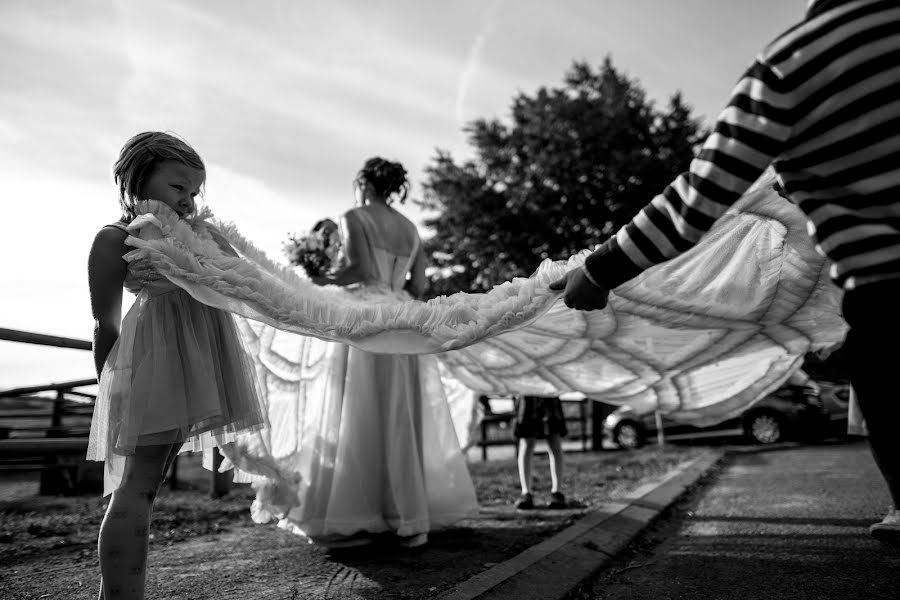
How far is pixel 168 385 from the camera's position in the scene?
6.91 ft

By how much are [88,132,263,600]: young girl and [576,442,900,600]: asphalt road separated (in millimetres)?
1725

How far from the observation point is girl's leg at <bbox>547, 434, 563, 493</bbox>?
519cm

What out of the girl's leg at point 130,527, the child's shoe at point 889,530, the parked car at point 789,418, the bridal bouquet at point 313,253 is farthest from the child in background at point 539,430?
the parked car at point 789,418

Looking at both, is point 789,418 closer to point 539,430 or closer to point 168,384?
point 539,430

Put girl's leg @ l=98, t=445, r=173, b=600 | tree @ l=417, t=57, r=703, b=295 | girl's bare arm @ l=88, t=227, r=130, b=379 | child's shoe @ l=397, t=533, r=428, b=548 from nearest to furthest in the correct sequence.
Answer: girl's leg @ l=98, t=445, r=173, b=600 < girl's bare arm @ l=88, t=227, r=130, b=379 < child's shoe @ l=397, t=533, r=428, b=548 < tree @ l=417, t=57, r=703, b=295

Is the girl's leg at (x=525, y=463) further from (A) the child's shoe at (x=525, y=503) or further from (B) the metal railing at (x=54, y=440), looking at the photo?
(B) the metal railing at (x=54, y=440)

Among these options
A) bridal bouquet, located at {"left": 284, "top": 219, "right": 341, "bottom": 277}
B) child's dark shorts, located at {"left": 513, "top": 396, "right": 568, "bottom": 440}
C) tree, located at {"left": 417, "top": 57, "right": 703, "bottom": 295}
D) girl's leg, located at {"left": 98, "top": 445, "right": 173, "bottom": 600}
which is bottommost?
girl's leg, located at {"left": 98, "top": 445, "right": 173, "bottom": 600}

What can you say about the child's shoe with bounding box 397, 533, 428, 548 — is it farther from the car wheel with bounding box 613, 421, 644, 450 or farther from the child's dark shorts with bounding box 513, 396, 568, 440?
the car wheel with bounding box 613, 421, 644, 450

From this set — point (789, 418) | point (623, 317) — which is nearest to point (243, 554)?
point (623, 317)

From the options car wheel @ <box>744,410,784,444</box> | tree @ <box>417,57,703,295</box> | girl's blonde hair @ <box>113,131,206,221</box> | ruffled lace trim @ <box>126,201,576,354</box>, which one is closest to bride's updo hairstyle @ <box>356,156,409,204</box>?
ruffled lace trim @ <box>126,201,576,354</box>

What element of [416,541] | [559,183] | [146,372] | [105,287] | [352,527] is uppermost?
[559,183]

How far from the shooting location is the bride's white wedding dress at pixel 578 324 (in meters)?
2.55

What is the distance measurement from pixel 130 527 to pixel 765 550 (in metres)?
3.17

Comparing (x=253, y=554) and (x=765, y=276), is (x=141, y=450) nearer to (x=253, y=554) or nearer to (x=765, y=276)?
(x=253, y=554)
